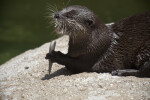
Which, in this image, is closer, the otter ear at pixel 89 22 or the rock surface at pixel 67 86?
the rock surface at pixel 67 86

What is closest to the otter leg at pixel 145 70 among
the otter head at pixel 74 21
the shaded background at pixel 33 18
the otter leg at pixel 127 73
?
the otter leg at pixel 127 73

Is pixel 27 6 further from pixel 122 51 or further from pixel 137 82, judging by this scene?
pixel 137 82

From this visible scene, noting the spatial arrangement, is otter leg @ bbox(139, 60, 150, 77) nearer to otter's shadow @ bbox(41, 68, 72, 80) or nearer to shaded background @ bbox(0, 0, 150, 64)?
otter's shadow @ bbox(41, 68, 72, 80)

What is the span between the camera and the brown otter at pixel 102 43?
4227 mm

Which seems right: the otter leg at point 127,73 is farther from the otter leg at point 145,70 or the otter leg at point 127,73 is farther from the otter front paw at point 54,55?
the otter front paw at point 54,55

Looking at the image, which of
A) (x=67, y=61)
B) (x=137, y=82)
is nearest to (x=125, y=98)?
(x=137, y=82)

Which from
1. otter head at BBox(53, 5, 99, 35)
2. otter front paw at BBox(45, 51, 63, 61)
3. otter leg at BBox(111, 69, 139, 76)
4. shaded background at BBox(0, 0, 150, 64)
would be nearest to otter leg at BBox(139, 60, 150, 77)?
otter leg at BBox(111, 69, 139, 76)

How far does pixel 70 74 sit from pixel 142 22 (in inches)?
41.5

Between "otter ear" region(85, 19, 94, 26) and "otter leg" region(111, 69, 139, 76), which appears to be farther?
"otter ear" region(85, 19, 94, 26)

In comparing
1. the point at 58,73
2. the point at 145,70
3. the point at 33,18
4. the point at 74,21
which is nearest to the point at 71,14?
the point at 74,21

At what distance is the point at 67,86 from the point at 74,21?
811 millimetres

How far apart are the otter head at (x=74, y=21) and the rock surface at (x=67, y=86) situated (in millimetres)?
523

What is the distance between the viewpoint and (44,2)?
8.31 meters

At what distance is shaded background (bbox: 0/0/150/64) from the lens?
311 inches
